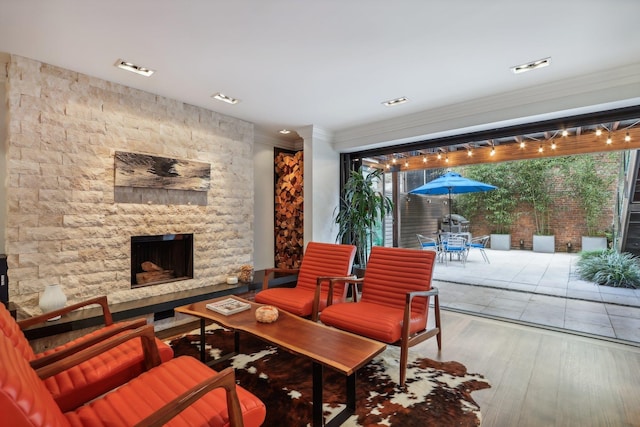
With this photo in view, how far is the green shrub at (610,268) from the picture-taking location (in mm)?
4555

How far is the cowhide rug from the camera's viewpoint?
6.07 ft

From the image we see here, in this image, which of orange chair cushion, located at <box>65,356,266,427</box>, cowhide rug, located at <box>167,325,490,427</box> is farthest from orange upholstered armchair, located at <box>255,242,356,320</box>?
orange chair cushion, located at <box>65,356,266,427</box>

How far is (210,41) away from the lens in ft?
7.66

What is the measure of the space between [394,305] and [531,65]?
95.9 inches

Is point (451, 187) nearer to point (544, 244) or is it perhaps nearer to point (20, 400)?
point (544, 244)

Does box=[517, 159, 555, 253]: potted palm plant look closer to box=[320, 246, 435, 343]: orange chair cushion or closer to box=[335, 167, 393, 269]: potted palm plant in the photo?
box=[335, 167, 393, 269]: potted palm plant

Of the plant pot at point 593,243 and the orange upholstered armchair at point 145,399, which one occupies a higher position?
the plant pot at point 593,243

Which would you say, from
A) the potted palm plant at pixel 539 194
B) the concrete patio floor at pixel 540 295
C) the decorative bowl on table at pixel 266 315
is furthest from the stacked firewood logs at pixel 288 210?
the potted palm plant at pixel 539 194

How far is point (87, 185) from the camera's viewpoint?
2.94 meters

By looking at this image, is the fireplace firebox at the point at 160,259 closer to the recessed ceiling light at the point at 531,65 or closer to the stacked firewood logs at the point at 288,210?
the stacked firewood logs at the point at 288,210

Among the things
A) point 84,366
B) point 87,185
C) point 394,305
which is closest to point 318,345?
point 394,305

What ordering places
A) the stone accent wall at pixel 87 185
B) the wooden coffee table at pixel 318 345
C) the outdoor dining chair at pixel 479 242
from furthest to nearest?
the outdoor dining chair at pixel 479 242
the stone accent wall at pixel 87 185
the wooden coffee table at pixel 318 345

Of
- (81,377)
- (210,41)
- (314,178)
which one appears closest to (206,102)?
(210,41)

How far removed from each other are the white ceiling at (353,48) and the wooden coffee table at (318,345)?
212 cm
